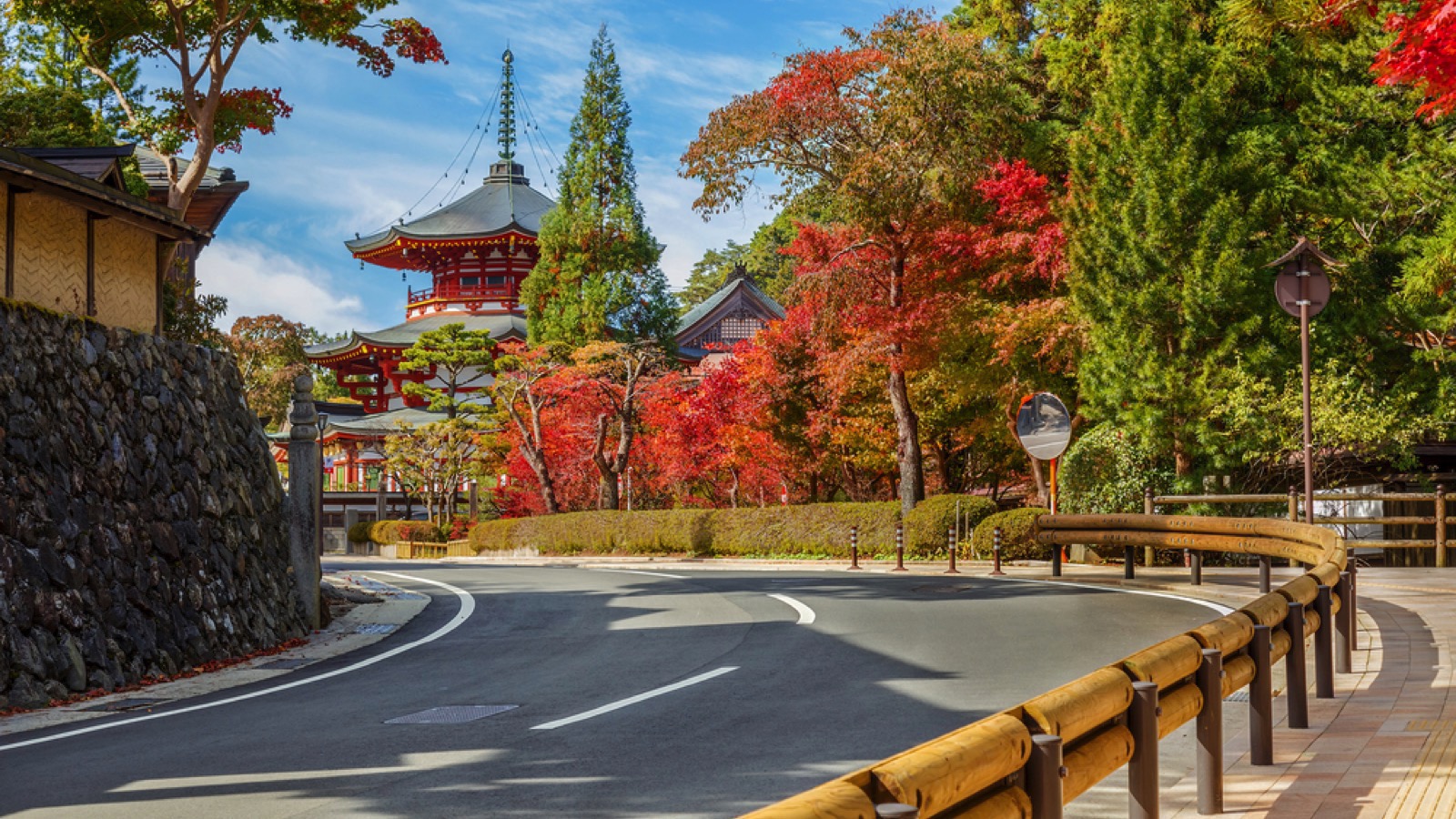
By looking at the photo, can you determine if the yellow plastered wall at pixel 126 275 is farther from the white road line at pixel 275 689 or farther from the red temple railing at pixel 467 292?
the red temple railing at pixel 467 292

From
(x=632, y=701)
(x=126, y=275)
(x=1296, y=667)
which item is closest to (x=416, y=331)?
(x=126, y=275)

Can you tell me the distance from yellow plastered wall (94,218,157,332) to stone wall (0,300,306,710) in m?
1.77

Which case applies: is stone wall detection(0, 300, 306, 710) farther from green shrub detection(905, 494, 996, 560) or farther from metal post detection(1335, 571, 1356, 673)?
green shrub detection(905, 494, 996, 560)

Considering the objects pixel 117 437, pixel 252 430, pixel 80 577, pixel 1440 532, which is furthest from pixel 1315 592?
pixel 1440 532

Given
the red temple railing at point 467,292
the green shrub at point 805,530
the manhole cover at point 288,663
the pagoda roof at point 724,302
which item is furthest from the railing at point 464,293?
the manhole cover at point 288,663

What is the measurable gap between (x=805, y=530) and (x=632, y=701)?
71.1 ft

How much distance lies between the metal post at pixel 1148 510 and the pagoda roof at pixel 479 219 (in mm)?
38828

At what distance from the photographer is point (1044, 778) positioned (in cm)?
354

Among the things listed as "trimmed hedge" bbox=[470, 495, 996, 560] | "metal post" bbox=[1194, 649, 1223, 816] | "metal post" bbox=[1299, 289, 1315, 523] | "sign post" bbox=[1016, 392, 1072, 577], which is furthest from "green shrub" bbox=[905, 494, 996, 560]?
"metal post" bbox=[1194, 649, 1223, 816]

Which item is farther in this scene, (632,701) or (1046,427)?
(1046,427)

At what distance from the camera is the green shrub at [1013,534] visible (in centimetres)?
2391

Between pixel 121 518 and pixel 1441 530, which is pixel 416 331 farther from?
pixel 121 518

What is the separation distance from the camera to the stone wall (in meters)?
A: 10.4

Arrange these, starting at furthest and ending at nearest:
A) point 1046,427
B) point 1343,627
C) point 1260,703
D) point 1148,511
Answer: point 1046,427 < point 1148,511 < point 1343,627 < point 1260,703
